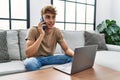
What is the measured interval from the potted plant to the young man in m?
1.97

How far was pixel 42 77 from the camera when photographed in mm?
1058

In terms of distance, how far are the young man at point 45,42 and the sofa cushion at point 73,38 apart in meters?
0.81

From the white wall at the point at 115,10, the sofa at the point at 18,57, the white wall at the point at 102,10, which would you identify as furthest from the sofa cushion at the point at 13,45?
the white wall at the point at 115,10

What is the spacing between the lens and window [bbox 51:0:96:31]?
127 inches

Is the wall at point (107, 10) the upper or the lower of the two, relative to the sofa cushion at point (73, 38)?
upper

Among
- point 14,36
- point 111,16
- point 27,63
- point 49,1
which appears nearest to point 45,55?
point 27,63

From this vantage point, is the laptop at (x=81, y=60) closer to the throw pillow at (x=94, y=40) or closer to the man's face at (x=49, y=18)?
the man's face at (x=49, y=18)

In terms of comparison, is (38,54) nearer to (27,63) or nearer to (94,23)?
(27,63)

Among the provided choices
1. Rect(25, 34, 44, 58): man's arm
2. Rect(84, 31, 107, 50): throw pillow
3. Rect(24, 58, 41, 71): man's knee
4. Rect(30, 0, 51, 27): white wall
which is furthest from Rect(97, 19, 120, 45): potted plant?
Rect(24, 58, 41, 71): man's knee

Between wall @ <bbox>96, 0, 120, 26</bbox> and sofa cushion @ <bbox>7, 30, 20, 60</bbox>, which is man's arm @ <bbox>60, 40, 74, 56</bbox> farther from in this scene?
wall @ <bbox>96, 0, 120, 26</bbox>

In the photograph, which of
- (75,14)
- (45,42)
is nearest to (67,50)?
(45,42)

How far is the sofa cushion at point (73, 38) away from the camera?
2698mm

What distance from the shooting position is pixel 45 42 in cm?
181

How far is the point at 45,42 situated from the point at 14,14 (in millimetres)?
1124
